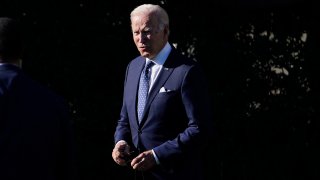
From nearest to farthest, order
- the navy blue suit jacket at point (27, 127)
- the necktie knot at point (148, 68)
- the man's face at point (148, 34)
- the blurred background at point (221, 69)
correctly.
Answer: the navy blue suit jacket at point (27, 127) → the man's face at point (148, 34) → the necktie knot at point (148, 68) → the blurred background at point (221, 69)

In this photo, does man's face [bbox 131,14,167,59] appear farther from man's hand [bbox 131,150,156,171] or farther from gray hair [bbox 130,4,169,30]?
man's hand [bbox 131,150,156,171]

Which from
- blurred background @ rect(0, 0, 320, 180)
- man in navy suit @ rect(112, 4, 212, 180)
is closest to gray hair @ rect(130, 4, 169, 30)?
man in navy suit @ rect(112, 4, 212, 180)

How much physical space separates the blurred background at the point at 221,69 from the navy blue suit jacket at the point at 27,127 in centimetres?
293

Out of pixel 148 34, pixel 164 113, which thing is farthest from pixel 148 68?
pixel 164 113

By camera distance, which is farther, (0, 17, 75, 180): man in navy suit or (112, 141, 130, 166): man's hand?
(112, 141, 130, 166): man's hand

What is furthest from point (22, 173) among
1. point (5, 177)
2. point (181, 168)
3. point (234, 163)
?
point (234, 163)

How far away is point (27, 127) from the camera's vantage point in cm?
341

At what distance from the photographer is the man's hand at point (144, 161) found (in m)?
4.30

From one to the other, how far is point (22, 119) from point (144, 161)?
→ 1100mm

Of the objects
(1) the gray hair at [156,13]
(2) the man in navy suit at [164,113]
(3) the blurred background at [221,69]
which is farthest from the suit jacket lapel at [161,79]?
(3) the blurred background at [221,69]

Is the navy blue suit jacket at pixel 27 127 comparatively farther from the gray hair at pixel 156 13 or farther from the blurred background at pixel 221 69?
the blurred background at pixel 221 69

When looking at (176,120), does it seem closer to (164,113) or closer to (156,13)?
(164,113)

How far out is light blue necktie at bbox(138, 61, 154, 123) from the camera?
446cm

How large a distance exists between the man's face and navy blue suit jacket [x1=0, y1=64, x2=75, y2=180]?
3.31ft
